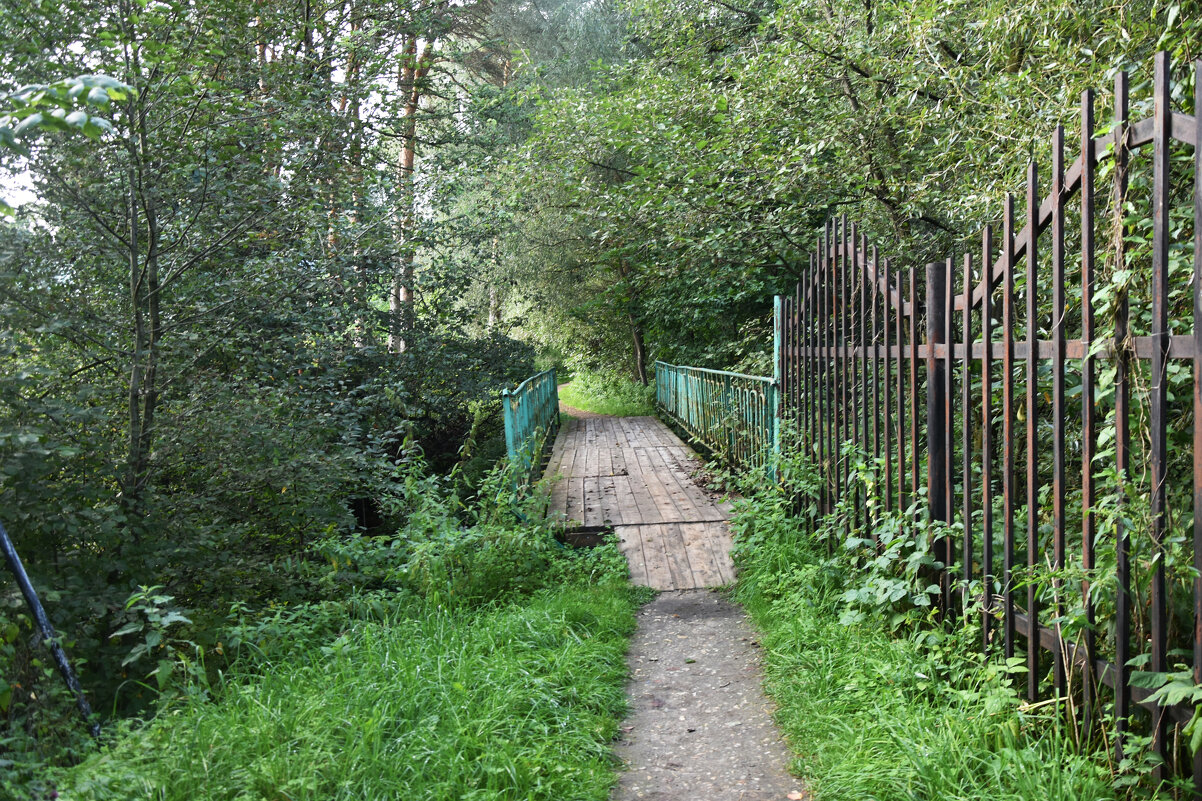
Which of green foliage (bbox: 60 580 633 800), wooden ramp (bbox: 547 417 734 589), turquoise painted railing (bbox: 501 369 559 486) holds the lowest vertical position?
green foliage (bbox: 60 580 633 800)

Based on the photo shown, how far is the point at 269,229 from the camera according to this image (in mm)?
5883

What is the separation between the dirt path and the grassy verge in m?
0.14

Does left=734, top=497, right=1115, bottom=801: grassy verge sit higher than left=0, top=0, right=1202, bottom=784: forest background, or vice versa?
left=0, top=0, right=1202, bottom=784: forest background

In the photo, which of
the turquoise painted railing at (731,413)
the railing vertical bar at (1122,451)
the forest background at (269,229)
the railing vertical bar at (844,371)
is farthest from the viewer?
the turquoise painted railing at (731,413)

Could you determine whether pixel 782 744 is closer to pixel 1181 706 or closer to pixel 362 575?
pixel 1181 706

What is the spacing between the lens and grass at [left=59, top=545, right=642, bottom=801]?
2646mm

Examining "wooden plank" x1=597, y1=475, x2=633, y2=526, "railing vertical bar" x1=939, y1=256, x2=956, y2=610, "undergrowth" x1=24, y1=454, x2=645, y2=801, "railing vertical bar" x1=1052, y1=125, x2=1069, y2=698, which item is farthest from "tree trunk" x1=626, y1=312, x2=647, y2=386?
"railing vertical bar" x1=1052, y1=125, x2=1069, y2=698

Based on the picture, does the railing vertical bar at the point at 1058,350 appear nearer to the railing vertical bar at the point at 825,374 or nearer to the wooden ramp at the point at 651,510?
the railing vertical bar at the point at 825,374

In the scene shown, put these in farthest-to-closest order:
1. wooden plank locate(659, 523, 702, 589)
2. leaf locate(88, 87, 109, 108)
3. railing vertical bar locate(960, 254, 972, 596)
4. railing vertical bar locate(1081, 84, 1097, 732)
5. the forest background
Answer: wooden plank locate(659, 523, 702, 589) → the forest background → railing vertical bar locate(960, 254, 972, 596) → railing vertical bar locate(1081, 84, 1097, 732) → leaf locate(88, 87, 109, 108)

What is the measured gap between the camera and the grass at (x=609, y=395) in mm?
21281

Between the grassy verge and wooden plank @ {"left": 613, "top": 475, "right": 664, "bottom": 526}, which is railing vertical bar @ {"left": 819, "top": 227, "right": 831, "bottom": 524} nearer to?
the grassy verge

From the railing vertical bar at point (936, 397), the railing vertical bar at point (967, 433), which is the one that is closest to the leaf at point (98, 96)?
the railing vertical bar at point (967, 433)

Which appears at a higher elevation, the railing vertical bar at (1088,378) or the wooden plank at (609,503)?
the railing vertical bar at (1088,378)

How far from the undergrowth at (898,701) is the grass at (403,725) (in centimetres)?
83
